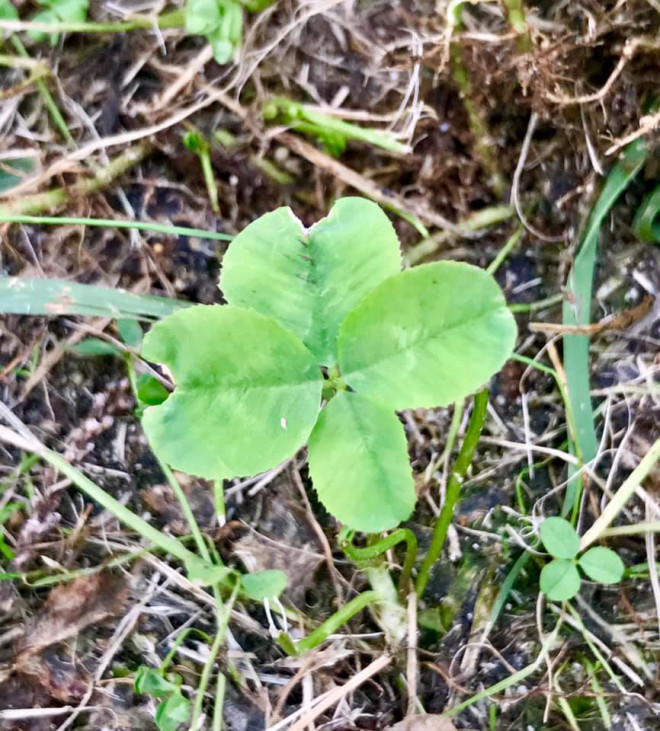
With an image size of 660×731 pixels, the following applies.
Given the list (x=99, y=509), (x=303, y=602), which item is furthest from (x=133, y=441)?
(x=303, y=602)

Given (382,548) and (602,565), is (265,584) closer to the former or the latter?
(382,548)

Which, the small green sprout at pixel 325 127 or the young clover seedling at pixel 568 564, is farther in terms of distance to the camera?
the small green sprout at pixel 325 127

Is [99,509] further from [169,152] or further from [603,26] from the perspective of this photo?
[603,26]

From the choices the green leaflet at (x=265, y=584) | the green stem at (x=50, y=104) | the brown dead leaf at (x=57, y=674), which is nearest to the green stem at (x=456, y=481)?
the green leaflet at (x=265, y=584)

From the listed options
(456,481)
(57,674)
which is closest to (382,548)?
(456,481)

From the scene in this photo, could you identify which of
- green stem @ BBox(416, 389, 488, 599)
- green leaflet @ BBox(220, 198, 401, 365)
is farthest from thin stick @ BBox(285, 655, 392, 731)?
green leaflet @ BBox(220, 198, 401, 365)

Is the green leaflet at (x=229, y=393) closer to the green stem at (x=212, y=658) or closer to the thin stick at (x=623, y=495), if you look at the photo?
the green stem at (x=212, y=658)
